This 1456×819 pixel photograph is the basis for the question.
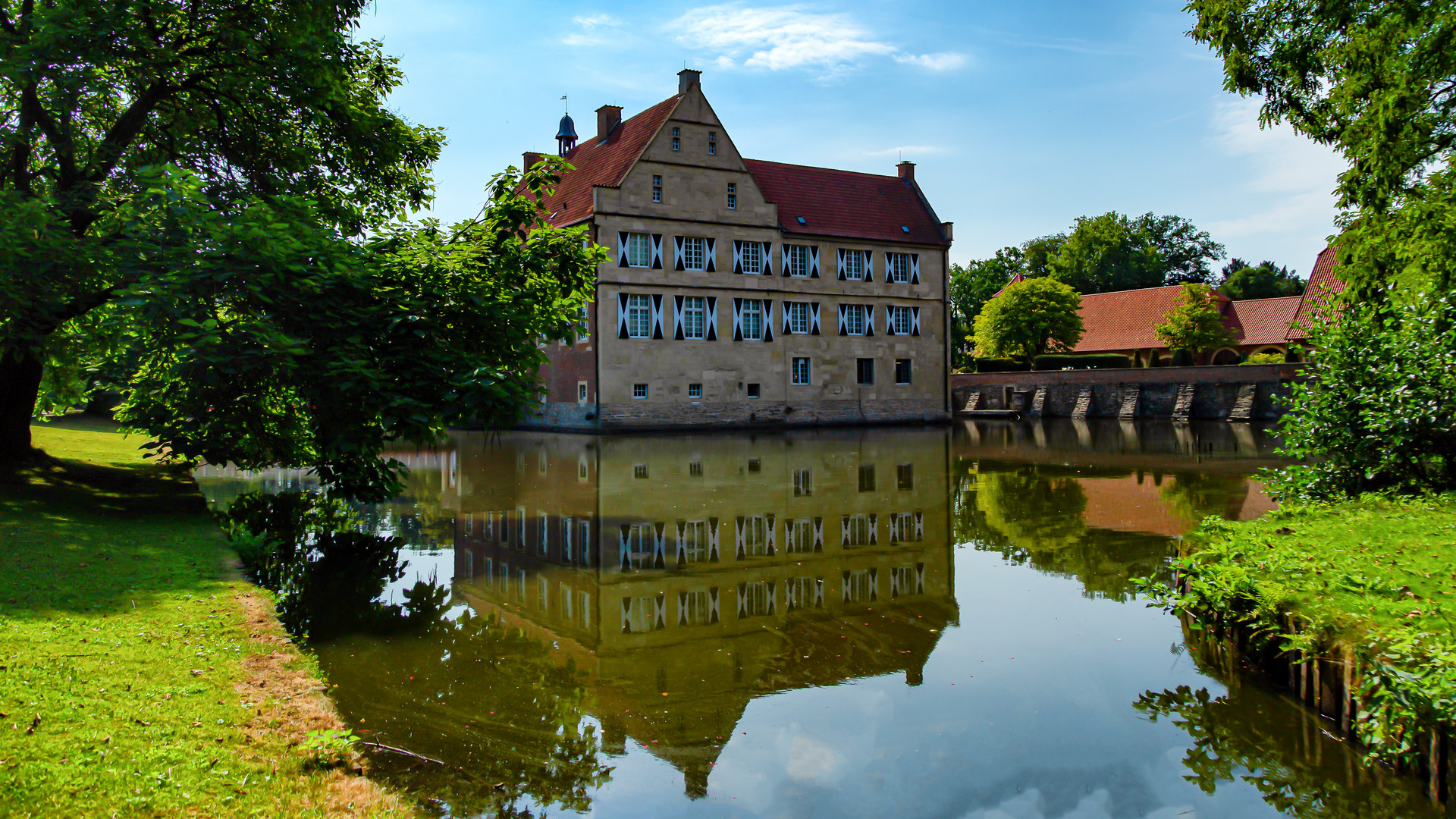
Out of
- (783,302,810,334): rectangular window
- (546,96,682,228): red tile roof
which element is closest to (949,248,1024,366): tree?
(783,302,810,334): rectangular window

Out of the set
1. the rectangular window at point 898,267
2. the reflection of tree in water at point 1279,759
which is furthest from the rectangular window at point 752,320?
the reflection of tree in water at point 1279,759

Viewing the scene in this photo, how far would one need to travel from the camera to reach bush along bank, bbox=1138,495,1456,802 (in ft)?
16.0

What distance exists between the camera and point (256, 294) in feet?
35.0

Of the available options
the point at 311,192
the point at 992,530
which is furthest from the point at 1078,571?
the point at 311,192

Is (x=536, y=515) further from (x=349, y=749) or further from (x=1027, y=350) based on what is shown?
(x=1027, y=350)

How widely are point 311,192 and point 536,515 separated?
657cm

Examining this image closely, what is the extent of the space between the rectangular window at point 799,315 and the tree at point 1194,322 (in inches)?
1045

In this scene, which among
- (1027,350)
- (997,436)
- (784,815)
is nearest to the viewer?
(784,815)

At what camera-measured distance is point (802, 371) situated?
42.8 metres

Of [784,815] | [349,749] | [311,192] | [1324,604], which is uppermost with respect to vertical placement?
[311,192]

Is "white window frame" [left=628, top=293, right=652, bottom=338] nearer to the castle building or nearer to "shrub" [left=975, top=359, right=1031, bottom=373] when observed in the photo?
the castle building

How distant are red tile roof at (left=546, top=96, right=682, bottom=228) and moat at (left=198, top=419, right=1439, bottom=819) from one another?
25.7 metres

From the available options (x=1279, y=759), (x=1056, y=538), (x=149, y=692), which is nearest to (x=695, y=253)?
(x=1056, y=538)

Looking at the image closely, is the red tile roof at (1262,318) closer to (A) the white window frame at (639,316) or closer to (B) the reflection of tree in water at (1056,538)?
Answer: (A) the white window frame at (639,316)
